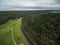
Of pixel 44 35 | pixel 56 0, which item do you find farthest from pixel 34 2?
pixel 44 35

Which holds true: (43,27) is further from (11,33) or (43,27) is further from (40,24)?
(11,33)

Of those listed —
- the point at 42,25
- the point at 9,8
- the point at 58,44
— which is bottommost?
the point at 58,44

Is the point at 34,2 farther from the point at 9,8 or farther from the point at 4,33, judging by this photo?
the point at 4,33

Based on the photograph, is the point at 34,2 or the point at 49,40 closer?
the point at 49,40
